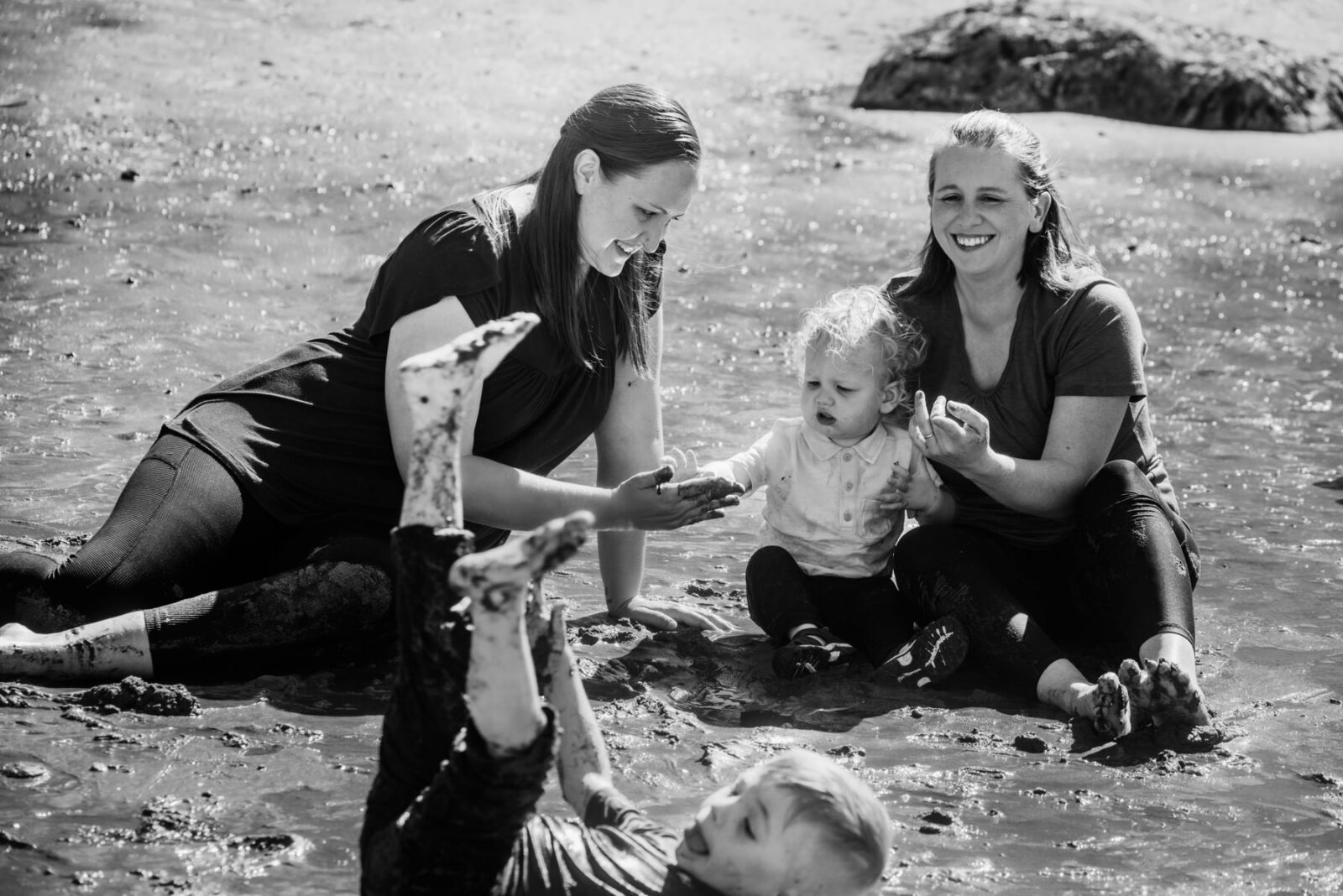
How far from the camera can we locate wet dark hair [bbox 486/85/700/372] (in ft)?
12.6

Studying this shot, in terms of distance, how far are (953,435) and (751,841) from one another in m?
1.53

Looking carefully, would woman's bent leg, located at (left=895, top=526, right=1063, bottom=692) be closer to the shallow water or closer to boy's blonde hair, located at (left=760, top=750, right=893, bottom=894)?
the shallow water

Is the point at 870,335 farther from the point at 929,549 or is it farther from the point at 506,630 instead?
the point at 506,630

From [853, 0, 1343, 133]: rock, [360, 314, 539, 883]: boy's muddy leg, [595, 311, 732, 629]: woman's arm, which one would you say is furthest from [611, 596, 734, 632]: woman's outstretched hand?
[853, 0, 1343, 133]: rock

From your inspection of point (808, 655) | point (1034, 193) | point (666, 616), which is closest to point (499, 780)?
point (808, 655)

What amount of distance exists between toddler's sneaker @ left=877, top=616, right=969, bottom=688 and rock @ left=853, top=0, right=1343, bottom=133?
7096mm

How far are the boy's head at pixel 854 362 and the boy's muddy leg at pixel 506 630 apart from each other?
1.92 m

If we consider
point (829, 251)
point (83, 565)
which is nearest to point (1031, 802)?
point (83, 565)

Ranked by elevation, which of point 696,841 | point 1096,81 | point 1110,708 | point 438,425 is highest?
point 1096,81

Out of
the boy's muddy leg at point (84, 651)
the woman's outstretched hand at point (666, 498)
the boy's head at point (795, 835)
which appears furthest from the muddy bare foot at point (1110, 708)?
the boy's muddy leg at point (84, 651)

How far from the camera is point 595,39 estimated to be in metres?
11.0

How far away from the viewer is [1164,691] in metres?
3.60

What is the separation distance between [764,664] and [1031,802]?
92cm

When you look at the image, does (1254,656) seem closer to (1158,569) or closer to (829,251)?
(1158,569)
